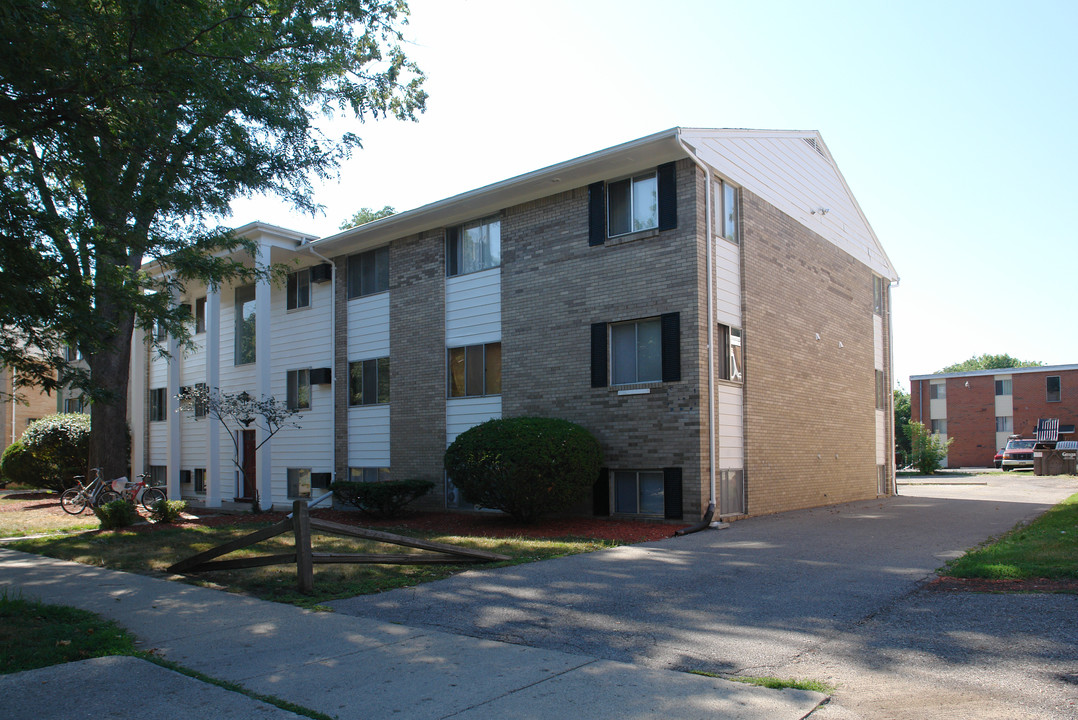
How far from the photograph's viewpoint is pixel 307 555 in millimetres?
8352

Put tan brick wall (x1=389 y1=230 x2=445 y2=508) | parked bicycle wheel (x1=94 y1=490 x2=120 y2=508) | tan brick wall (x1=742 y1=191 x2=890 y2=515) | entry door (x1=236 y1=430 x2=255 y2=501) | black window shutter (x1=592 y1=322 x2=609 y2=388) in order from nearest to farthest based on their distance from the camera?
black window shutter (x1=592 y1=322 x2=609 y2=388) → tan brick wall (x1=742 y1=191 x2=890 y2=515) → parked bicycle wheel (x1=94 y1=490 x2=120 y2=508) → tan brick wall (x1=389 y1=230 x2=445 y2=508) → entry door (x1=236 y1=430 x2=255 y2=501)

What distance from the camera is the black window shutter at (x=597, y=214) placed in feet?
50.5

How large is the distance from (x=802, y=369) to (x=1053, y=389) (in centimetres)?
3890

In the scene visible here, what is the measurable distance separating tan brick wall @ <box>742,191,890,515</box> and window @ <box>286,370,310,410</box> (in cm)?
1225

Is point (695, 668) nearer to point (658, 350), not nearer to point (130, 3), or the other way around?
point (130, 3)

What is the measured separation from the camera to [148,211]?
33.7 ft

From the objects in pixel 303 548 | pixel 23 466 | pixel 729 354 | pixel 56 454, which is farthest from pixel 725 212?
pixel 23 466

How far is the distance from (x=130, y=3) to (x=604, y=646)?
6.84 metres

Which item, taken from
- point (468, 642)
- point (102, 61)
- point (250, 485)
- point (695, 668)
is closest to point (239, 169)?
point (102, 61)

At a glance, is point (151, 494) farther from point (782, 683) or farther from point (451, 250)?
point (782, 683)

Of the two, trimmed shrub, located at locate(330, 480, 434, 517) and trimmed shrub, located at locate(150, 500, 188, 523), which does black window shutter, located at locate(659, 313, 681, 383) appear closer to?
trimmed shrub, located at locate(330, 480, 434, 517)

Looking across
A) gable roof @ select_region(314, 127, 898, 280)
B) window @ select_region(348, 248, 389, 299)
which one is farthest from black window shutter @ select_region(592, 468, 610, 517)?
window @ select_region(348, 248, 389, 299)

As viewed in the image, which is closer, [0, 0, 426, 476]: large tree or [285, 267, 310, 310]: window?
[0, 0, 426, 476]: large tree

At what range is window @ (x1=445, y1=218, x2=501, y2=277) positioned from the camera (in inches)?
691
